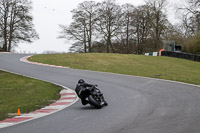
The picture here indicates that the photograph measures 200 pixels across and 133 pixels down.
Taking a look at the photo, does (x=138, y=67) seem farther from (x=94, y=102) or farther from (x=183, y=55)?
(x=94, y=102)

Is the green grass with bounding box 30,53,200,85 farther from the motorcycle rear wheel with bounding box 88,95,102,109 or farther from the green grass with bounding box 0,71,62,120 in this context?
the motorcycle rear wheel with bounding box 88,95,102,109

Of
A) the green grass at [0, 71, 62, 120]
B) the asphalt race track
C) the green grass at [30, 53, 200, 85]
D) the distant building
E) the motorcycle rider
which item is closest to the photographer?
the asphalt race track

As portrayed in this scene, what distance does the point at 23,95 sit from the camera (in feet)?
41.2

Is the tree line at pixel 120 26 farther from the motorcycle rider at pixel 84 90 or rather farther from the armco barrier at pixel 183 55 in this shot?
the motorcycle rider at pixel 84 90

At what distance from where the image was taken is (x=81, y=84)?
9.45 meters

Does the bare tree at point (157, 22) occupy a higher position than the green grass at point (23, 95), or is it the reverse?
the bare tree at point (157, 22)

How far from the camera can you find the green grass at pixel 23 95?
32.0 feet

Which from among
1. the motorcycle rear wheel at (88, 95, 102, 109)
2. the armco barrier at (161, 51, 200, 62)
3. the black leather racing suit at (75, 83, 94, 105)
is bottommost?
the motorcycle rear wheel at (88, 95, 102, 109)

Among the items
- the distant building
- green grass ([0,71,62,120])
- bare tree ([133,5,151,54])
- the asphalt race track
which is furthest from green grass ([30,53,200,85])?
bare tree ([133,5,151,54])

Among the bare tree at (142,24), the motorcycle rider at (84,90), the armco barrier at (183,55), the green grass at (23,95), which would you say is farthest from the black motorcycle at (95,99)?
the bare tree at (142,24)

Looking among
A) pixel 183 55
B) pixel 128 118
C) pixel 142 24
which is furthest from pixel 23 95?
pixel 142 24

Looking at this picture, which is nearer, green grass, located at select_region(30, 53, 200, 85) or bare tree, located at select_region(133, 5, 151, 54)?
green grass, located at select_region(30, 53, 200, 85)

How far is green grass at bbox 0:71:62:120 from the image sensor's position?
976 cm

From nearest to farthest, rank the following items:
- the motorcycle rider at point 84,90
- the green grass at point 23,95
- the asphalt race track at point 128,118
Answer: the asphalt race track at point 128,118 < the motorcycle rider at point 84,90 < the green grass at point 23,95
